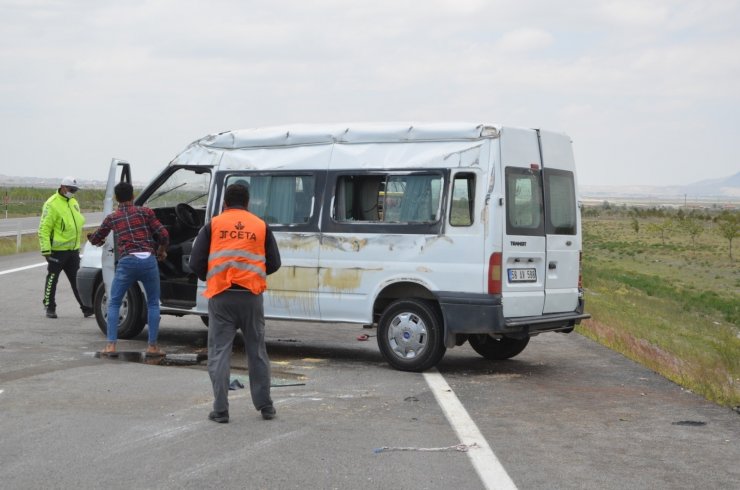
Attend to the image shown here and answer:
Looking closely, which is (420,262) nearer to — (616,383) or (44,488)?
(616,383)

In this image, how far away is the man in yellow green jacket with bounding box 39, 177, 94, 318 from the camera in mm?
14648

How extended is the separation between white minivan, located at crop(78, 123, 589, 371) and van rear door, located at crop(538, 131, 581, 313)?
0.02 meters

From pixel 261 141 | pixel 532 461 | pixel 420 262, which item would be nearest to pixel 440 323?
pixel 420 262

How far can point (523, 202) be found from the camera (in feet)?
35.0

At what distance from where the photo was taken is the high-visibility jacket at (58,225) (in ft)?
48.0

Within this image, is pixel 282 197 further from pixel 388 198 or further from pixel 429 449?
pixel 429 449

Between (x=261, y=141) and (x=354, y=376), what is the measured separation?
9.81 feet

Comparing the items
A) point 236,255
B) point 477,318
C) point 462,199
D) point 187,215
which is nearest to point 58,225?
point 187,215

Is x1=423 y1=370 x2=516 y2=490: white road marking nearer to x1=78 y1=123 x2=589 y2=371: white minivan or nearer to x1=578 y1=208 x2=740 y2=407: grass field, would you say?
x1=78 y1=123 x2=589 y2=371: white minivan

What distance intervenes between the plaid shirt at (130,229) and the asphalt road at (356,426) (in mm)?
1158

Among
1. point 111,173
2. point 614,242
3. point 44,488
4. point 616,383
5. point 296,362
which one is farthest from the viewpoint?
point 614,242

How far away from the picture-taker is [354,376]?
1033cm

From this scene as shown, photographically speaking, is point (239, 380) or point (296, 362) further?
point (296, 362)

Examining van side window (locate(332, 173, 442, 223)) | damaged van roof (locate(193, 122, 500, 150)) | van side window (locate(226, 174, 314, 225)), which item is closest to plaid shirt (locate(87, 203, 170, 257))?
van side window (locate(226, 174, 314, 225))
